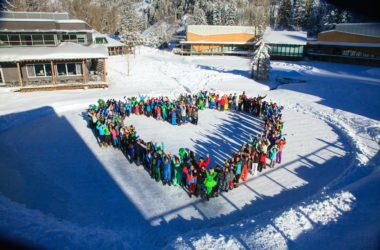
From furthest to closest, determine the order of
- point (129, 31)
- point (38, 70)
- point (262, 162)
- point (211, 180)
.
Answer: point (129, 31) → point (38, 70) → point (262, 162) → point (211, 180)

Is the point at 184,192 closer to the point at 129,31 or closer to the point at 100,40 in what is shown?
the point at 100,40

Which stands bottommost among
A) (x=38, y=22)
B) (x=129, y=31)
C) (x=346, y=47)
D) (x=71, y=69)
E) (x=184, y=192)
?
(x=184, y=192)

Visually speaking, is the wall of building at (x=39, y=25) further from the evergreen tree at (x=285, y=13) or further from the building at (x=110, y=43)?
the evergreen tree at (x=285, y=13)

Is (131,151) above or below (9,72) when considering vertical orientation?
below

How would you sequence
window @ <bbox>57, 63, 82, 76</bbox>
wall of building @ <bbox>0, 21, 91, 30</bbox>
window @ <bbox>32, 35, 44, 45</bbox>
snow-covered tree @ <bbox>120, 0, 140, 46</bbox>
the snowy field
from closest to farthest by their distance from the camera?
1. the snowy field
2. wall of building @ <bbox>0, 21, 91, 30</bbox>
3. window @ <bbox>32, 35, 44, 45</bbox>
4. window @ <bbox>57, 63, 82, 76</bbox>
5. snow-covered tree @ <bbox>120, 0, 140, 46</bbox>

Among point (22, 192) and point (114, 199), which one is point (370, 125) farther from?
point (22, 192)

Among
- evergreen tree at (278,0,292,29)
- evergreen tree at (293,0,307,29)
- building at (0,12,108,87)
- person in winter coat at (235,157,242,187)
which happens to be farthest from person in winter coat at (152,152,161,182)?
evergreen tree at (278,0,292,29)

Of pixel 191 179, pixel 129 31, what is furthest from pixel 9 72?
pixel 129 31

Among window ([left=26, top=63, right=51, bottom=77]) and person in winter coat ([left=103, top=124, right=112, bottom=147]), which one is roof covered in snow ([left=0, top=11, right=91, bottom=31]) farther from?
person in winter coat ([left=103, top=124, right=112, bottom=147])
